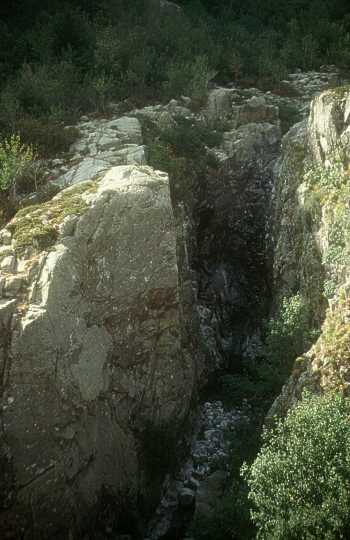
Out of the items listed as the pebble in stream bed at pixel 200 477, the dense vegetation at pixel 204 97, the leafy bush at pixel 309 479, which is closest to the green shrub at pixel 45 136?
the dense vegetation at pixel 204 97

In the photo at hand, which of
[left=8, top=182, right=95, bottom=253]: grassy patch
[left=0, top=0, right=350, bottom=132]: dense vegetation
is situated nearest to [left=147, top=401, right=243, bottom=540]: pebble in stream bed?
[left=8, top=182, right=95, bottom=253]: grassy patch

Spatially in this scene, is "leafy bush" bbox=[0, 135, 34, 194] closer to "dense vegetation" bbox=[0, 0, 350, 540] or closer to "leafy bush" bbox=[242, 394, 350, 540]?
"dense vegetation" bbox=[0, 0, 350, 540]

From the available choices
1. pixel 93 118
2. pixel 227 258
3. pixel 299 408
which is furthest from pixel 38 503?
pixel 93 118

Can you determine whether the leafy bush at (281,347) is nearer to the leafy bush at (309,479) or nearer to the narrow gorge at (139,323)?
the narrow gorge at (139,323)

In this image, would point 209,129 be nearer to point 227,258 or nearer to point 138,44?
point 227,258

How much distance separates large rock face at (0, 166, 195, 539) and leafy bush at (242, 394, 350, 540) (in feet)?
15.2

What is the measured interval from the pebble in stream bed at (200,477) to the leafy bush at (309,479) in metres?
3.98

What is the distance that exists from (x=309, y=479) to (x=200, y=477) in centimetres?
637

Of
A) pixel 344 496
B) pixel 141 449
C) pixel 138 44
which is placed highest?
pixel 138 44

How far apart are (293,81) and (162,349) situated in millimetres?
18447

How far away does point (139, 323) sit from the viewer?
44.6ft

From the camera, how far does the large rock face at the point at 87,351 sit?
1124cm

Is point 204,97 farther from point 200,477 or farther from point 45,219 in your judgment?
point 200,477

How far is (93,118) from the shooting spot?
21375 mm
